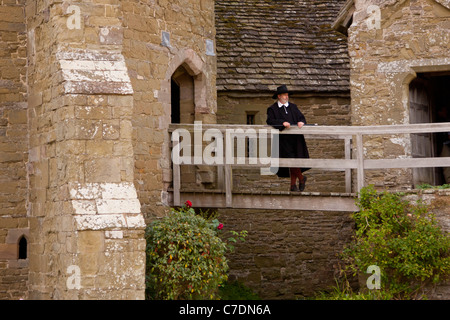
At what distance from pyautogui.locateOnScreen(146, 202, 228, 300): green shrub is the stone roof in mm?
5265

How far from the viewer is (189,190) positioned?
13500mm

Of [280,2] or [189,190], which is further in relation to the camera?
[280,2]

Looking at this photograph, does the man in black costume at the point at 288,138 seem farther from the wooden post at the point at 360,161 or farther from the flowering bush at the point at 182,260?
the flowering bush at the point at 182,260

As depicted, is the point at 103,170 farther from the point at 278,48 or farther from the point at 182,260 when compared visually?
the point at 278,48

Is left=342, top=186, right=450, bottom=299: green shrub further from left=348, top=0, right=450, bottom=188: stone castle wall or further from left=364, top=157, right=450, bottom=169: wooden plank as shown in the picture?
left=348, top=0, right=450, bottom=188: stone castle wall

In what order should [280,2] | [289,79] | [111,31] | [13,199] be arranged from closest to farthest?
[111,31] → [13,199] → [289,79] → [280,2]

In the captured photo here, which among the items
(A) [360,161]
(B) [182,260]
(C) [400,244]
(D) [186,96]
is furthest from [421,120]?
(B) [182,260]

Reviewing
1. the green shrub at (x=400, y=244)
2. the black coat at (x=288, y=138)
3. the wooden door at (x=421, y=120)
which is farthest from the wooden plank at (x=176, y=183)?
the wooden door at (x=421, y=120)

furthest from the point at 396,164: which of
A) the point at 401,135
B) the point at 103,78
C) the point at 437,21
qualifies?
the point at 103,78

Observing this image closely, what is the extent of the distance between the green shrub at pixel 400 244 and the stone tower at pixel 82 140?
3.01m

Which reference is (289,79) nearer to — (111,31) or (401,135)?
(401,135)

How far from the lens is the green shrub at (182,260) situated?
38.9ft

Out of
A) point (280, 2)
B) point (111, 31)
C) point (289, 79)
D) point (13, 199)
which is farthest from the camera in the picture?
point (280, 2)

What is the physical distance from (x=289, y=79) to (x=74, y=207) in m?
7.54
